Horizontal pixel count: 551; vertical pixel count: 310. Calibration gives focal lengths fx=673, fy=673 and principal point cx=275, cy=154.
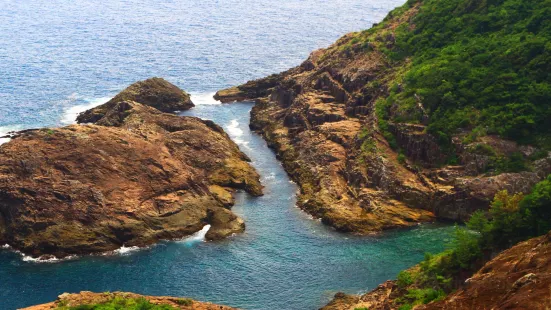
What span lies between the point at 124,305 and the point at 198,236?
32027 mm

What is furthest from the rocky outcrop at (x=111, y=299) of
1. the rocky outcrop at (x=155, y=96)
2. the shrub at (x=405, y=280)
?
the rocky outcrop at (x=155, y=96)

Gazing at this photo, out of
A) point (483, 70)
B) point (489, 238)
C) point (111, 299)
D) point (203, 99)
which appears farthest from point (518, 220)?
point (203, 99)

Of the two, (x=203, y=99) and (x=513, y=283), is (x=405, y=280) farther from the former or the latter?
(x=203, y=99)

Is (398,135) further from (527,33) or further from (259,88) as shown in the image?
(259,88)

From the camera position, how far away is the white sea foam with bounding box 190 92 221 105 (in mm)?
Result: 183500

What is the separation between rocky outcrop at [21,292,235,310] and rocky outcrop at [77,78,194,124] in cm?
8484

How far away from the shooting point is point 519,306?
51.5 meters

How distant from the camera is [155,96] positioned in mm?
174000

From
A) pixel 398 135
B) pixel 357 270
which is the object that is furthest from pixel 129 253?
pixel 398 135

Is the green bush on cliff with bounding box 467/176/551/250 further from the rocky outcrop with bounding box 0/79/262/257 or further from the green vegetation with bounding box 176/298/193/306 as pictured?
the rocky outcrop with bounding box 0/79/262/257

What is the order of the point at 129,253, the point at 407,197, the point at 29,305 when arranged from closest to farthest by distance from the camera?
the point at 29,305 < the point at 129,253 < the point at 407,197

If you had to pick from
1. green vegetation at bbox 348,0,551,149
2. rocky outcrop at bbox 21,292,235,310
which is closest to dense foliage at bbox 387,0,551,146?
green vegetation at bbox 348,0,551,149

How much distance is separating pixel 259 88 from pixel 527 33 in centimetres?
7779

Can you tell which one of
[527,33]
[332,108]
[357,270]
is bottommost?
[357,270]
